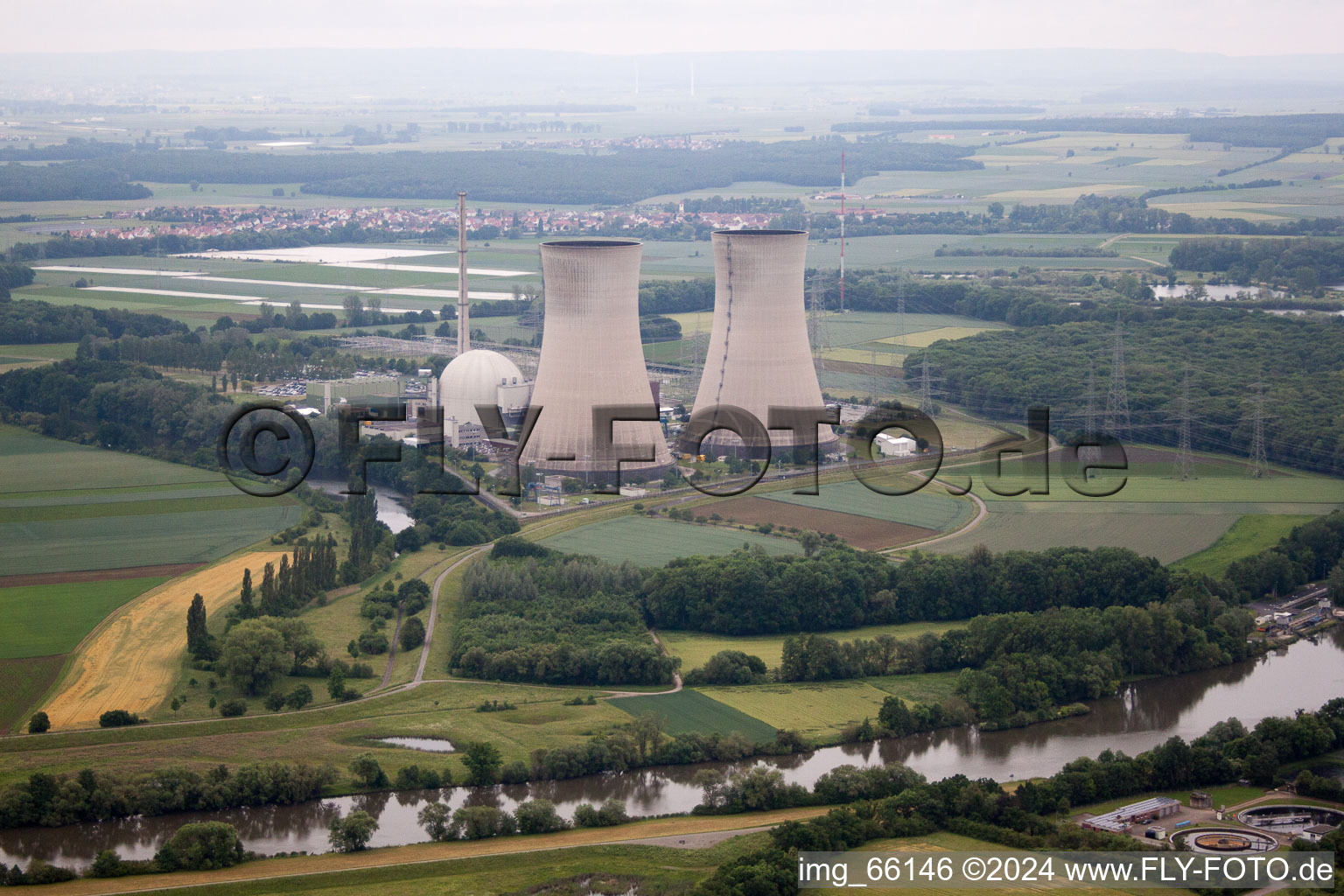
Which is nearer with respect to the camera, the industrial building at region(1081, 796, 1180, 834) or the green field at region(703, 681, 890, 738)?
the industrial building at region(1081, 796, 1180, 834)

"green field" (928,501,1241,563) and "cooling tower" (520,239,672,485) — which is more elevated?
"cooling tower" (520,239,672,485)

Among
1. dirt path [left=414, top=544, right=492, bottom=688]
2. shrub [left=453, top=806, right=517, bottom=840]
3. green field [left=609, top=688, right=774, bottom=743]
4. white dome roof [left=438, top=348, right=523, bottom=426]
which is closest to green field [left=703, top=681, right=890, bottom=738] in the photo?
green field [left=609, top=688, right=774, bottom=743]

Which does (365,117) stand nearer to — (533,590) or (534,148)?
(534,148)

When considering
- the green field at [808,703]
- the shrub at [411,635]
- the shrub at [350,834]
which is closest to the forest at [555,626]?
the shrub at [411,635]

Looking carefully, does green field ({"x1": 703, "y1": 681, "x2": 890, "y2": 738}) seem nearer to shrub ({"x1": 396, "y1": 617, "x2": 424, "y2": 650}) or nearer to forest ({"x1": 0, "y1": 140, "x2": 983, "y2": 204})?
shrub ({"x1": 396, "y1": 617, "x2": 424, "y2": 650})

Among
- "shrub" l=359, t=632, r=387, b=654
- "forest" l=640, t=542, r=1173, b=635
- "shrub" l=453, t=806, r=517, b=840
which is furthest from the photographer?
"forest" l=640, t=542, r=1173, b=635

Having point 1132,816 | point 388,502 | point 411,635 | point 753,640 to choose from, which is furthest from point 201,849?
point 388,502

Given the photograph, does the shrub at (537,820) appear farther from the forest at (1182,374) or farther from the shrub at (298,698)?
the forest at (1182,374)

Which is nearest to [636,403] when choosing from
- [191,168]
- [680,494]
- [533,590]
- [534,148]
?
[680,494]
